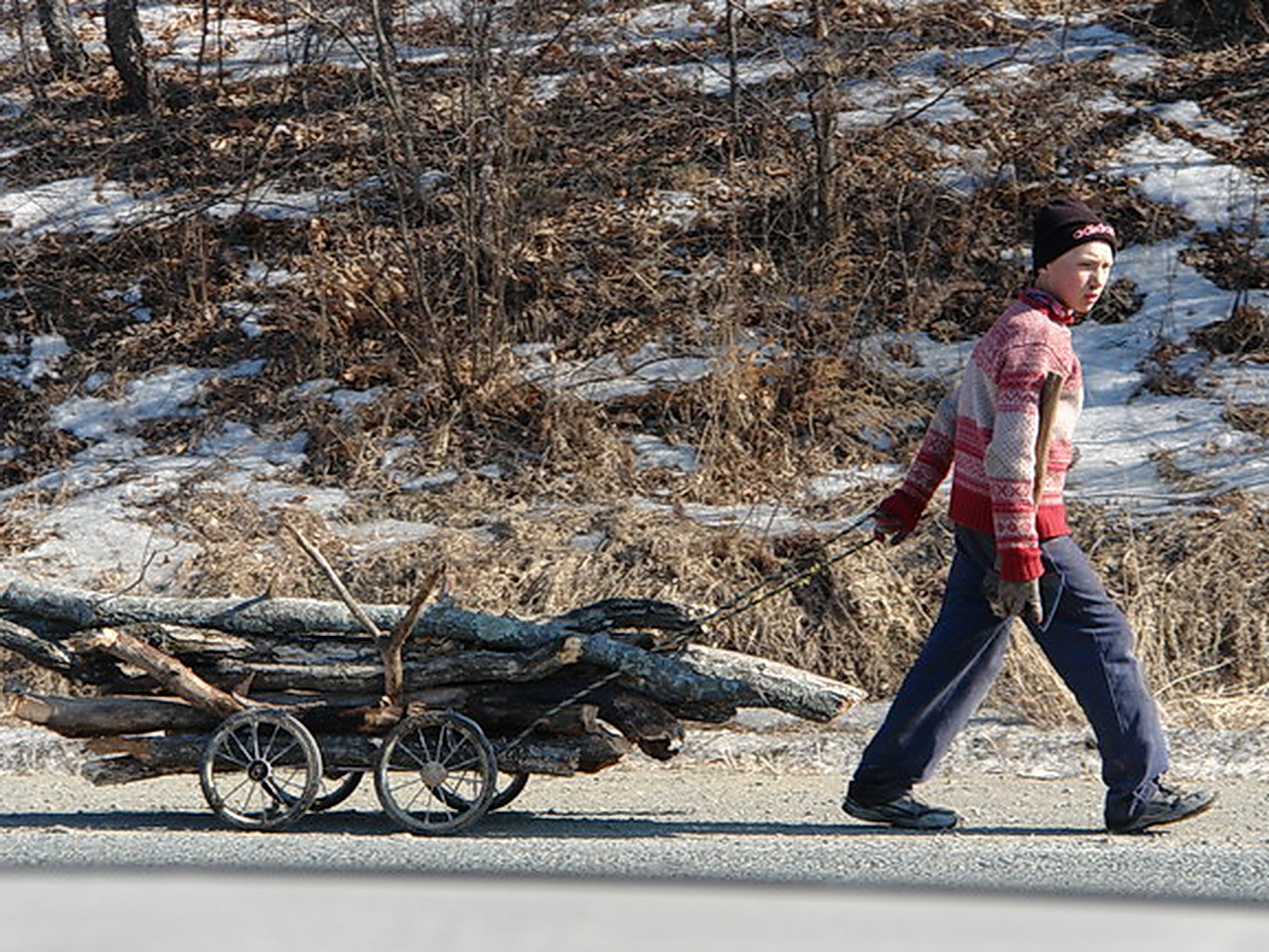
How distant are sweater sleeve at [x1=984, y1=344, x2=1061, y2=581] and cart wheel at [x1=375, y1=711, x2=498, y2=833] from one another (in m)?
1.94

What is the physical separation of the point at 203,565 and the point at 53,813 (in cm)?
345

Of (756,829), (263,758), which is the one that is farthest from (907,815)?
(263,758)

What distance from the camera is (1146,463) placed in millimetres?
10656

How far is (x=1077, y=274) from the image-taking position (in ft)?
18.9

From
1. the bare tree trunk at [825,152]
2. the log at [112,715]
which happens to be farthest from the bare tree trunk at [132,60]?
the log at [112,715]

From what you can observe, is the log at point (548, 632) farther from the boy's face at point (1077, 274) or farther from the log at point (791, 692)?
the boy's face at point (1077, 274)

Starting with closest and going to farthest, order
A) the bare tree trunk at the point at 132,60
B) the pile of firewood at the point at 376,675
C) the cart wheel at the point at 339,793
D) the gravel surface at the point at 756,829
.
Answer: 1. the gravel surface at the point at 756,829
2. the pile of firewood at the point at 376,675
3. the cart wheel at the point at 339,793
4. the bare tree trunk at the point at 132,60

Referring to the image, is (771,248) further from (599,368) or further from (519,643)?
(519,643)

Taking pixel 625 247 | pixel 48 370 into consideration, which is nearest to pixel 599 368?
pixel 625 247

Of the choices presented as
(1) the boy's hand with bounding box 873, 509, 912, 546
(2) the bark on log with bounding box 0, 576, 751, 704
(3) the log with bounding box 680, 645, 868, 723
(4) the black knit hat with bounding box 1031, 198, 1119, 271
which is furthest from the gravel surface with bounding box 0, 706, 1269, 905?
(4) the black knit hat with bounding box 1031, 198, 1119, 271

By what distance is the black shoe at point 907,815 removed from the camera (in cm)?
595

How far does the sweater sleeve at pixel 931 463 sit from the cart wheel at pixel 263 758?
230cm

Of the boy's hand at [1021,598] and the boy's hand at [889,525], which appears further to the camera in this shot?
the boy's hand at [889,525]

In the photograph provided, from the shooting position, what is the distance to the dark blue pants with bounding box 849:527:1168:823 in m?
5.69
